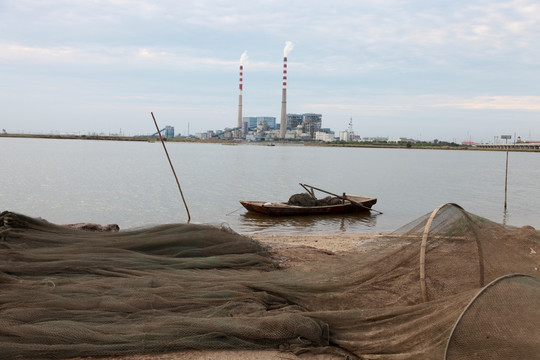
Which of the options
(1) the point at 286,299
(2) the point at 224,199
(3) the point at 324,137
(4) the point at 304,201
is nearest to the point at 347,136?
(3) the point at 324,137

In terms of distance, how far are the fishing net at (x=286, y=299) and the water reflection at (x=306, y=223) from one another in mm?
8721

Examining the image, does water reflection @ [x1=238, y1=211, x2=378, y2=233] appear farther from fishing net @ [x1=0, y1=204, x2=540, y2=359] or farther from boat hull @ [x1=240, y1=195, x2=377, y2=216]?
fishing net @ [x1=0, y1=204, x2=540, y2=359]

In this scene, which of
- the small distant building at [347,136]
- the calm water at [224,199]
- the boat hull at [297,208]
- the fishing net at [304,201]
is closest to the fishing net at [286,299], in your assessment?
the calm water at [224,199]

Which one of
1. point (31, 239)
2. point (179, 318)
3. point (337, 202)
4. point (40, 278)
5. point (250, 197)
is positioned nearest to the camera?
point (179, 318)

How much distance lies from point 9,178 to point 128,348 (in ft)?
99.1

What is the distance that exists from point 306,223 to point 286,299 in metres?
11.1

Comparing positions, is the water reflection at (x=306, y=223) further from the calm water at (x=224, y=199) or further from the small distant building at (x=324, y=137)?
the small distant building at (x=324, y=137)

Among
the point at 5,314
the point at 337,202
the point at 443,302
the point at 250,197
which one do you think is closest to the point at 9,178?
the point at 250,197

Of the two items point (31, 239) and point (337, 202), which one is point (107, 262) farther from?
point (337, 202)

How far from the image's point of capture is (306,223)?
631 inches

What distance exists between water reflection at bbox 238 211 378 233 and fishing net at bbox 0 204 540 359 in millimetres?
8721

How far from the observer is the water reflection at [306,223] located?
15109 mm

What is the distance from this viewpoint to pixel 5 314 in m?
4.07

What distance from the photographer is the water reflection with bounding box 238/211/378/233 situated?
1511 cm
